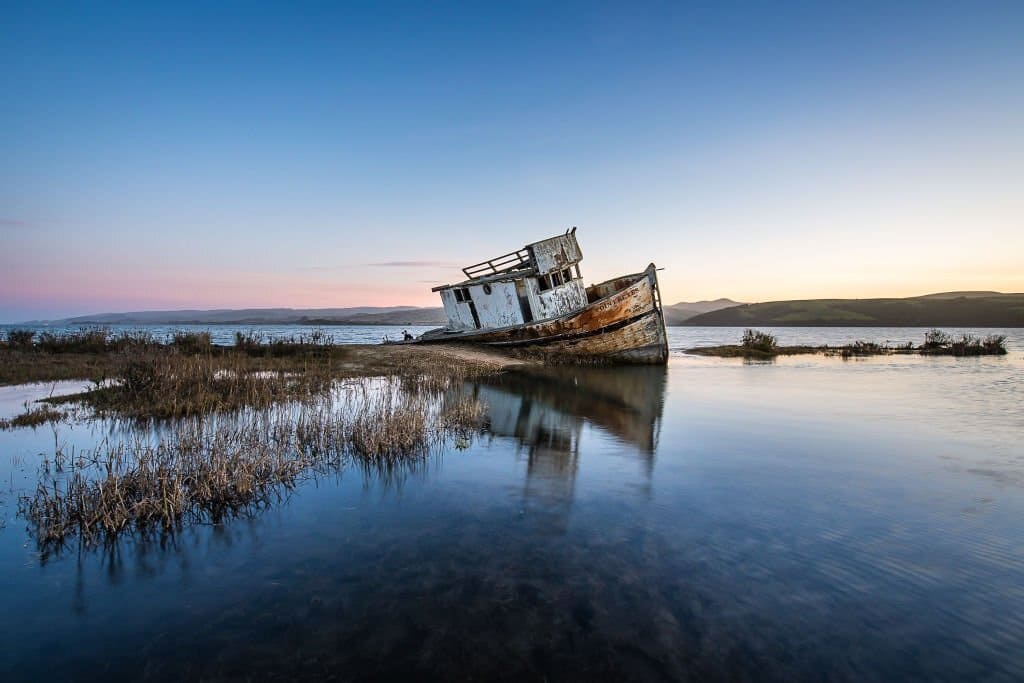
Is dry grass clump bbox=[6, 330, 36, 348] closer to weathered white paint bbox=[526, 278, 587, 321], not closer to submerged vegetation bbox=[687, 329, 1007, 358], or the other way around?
weathered white paint bbox=[526, 278, 587, 321]

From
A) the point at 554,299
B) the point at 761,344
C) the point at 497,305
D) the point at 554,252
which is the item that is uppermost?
the point at 554,252

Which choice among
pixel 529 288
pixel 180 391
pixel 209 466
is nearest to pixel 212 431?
pixel 209 466

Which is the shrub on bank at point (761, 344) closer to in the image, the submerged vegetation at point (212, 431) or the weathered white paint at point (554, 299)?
the weathered white paint at point (554, 299)

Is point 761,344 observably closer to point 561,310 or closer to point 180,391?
point 561,310

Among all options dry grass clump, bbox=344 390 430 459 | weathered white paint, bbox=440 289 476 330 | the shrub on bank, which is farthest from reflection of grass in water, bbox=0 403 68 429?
the shrub on bank

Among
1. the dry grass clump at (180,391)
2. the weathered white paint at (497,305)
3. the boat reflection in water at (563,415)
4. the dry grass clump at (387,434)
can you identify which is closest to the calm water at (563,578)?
the boat reflection in water at (563,415)

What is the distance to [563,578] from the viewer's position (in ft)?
14.0

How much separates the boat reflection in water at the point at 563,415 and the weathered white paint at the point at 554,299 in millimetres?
3460

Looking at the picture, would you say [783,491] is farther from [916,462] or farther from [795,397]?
[795,397]

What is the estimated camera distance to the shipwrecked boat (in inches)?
907

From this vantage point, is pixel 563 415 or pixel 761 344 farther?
pixel 761 344

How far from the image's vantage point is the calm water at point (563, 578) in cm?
328

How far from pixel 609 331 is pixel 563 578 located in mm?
19997

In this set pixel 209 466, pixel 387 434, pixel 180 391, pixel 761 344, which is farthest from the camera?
pixel 761 344
